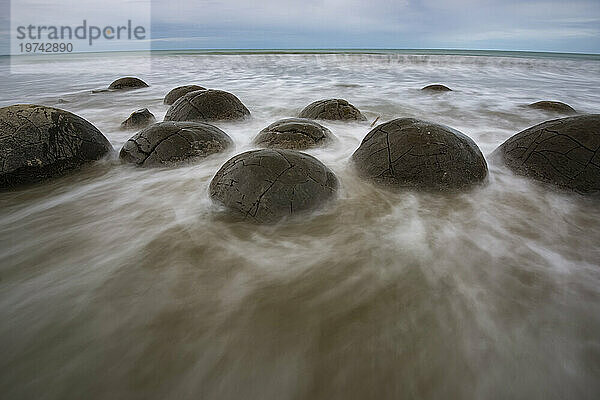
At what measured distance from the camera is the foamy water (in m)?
1.50

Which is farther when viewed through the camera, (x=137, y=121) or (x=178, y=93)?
(x=178, y=93)

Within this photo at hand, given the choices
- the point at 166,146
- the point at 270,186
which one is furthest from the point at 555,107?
the point at 166,146

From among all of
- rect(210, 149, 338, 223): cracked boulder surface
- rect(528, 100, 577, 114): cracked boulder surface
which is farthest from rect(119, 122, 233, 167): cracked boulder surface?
rect(528, 100, 577, 114): cracked boulder surface

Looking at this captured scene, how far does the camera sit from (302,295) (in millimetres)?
1982

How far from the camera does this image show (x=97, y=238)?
8.38 feet

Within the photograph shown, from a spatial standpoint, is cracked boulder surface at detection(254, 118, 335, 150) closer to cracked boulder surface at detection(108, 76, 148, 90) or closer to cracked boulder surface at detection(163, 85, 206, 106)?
cracked boulder surface at detection(163, 85, 206, 106)

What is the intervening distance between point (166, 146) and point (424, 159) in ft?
9.34

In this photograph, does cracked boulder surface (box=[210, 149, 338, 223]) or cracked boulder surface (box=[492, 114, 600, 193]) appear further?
cracked boulder surface (box=[492, 114, 600, 193])

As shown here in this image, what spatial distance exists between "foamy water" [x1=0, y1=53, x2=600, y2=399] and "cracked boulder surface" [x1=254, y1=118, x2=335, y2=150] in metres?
1.08

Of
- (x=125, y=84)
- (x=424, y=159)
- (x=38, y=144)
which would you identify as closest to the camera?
(x=424, y=159)

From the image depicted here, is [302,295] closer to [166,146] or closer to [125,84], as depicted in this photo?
[166,146]

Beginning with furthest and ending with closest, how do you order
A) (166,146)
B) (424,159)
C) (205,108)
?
(205,108), (166,146), (424,159)

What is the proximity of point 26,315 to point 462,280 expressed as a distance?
2521 mm

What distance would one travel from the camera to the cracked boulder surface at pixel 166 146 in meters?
3.89
